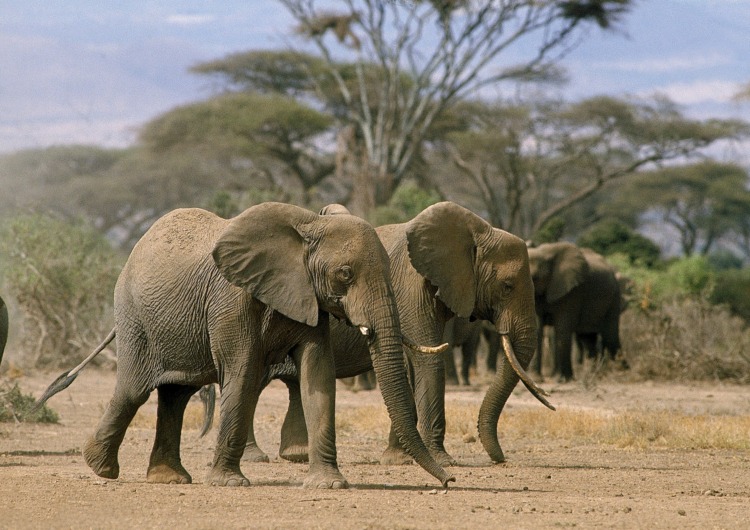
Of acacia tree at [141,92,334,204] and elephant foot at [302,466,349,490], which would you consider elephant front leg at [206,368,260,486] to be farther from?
acacia tree at [141,92,334,204]

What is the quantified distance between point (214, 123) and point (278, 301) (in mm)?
30298

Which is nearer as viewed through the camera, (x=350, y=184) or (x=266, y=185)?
(x=350, y=184)

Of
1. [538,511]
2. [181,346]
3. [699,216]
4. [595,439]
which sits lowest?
[699,216]

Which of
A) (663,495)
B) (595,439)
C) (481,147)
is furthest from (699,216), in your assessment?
(663,495)

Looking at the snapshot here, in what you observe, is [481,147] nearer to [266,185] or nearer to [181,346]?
→ [266,185]

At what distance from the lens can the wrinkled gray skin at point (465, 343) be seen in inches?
569

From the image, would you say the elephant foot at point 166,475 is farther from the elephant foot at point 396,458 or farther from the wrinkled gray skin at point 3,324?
the wrinkled gray skin at point 3,324

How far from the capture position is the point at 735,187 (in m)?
47.6

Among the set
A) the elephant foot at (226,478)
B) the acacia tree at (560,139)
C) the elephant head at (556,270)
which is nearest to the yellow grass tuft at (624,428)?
the elephant foot at (226,478)

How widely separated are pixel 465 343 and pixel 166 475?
32.9ft

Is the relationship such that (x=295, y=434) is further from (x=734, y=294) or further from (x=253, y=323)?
(x=734, y=294)

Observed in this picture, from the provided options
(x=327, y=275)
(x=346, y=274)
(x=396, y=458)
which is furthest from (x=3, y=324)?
(x=346, y=274)

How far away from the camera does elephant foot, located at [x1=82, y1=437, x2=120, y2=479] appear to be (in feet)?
31.1

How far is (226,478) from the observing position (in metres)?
8.87
